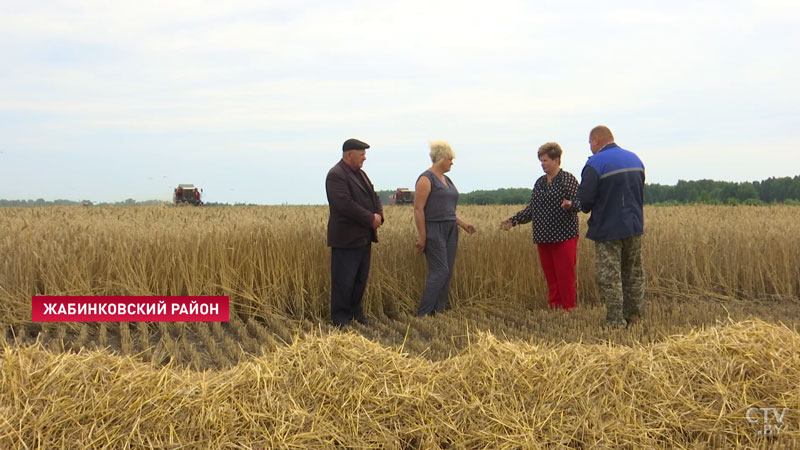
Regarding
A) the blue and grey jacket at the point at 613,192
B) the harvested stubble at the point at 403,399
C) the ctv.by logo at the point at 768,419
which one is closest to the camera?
the harvested stubble at the point at 403,399

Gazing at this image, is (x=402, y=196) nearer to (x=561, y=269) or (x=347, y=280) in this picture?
(x=561, y=269)

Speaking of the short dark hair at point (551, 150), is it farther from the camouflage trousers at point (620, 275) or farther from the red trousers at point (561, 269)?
the camouflage trousers at point (620, 275)

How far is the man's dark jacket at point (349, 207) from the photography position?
6008mm

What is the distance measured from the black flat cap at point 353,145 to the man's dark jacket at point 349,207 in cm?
15

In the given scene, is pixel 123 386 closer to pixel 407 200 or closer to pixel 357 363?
pixel 357 363

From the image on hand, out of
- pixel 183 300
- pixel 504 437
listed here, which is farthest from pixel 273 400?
pixel 183 300

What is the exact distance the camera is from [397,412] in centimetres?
314

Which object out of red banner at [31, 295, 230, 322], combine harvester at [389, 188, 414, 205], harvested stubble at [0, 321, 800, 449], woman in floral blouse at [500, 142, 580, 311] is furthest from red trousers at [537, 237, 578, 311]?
combine harvester at [389, 188, 414, 205]

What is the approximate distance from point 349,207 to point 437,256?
1.11m

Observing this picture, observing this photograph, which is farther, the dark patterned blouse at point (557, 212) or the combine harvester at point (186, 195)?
the combine harvester at point (186, 195)

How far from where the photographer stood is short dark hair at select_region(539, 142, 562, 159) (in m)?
6.36

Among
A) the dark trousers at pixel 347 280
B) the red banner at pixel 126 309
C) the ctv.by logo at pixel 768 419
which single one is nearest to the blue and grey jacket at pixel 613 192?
the dark trousers at pixel 347 280

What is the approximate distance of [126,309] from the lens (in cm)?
672

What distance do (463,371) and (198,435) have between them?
1.37 metres
